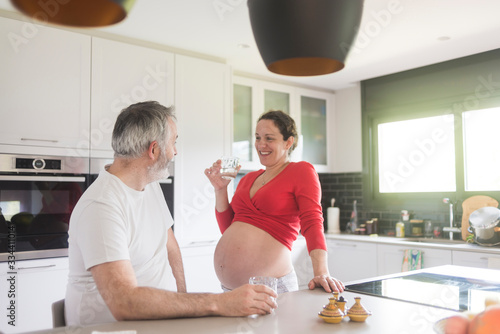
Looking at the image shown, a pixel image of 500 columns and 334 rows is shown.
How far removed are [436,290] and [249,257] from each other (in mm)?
794

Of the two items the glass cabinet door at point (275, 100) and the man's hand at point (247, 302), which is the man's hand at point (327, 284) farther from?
the glass cabinet door at point (275, 100)

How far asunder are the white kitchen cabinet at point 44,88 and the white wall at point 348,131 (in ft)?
9.43

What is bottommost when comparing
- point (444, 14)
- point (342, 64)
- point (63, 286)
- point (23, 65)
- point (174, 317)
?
point (63, 286)

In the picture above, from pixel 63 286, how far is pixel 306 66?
2440mm

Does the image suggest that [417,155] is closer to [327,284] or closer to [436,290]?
[436,290]

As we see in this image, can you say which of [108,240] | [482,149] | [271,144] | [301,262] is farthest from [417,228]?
[108,240]

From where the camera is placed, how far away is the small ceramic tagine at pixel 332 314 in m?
1.21

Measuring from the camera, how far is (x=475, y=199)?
3.92 metres

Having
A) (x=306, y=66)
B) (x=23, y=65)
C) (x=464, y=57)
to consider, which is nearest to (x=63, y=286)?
(x=23, y=65)

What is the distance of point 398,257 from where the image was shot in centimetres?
387

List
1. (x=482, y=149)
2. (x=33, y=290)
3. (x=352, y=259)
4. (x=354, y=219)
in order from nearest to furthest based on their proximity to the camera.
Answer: (x=33, y=290) < (x=482, y=149) < (x=352, y=259) < (x=354, y=219)

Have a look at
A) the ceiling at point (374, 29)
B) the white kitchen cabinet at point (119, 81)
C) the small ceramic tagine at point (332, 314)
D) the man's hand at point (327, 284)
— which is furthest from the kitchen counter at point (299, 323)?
the white kitchen cabinet at point (119, 81)

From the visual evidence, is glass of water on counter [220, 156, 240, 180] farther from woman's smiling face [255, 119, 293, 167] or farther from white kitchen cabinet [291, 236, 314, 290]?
white kitchen cabinet [291, 236, 314, 290]

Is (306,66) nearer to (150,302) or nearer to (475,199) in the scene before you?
(150,302)
